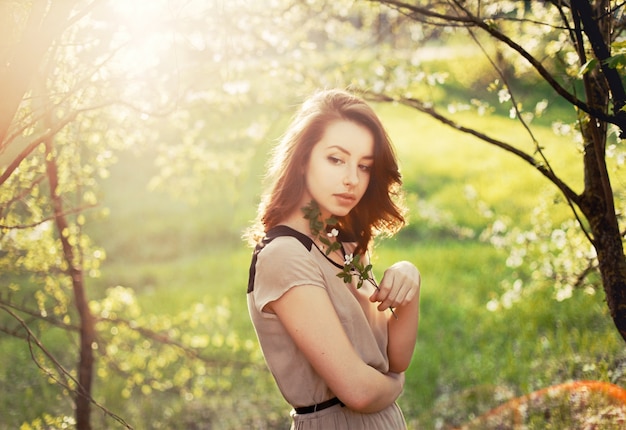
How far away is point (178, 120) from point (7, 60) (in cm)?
280

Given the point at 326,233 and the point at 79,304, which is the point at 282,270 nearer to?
the point at 326,233

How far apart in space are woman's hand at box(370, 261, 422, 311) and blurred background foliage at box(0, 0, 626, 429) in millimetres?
928

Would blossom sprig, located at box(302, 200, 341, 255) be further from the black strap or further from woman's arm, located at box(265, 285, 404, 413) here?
woman's arm, located at box(265, 285, 404, 413)

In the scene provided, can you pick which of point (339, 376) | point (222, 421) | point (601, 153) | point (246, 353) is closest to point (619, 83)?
point (601, 153)

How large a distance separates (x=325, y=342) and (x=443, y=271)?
7351 millimetres

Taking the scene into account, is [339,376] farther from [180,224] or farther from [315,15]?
[180,224]

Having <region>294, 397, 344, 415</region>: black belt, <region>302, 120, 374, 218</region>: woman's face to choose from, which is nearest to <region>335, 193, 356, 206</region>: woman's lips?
<region>302, 120, 374, 218</region>: woman's face

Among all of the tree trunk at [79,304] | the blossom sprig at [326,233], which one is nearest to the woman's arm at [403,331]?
the blossom sprig at [326,233]

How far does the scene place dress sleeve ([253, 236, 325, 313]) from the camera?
6.52 feet

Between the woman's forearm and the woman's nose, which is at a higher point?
the woman's nose

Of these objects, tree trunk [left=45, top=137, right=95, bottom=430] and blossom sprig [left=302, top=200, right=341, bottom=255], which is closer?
blossom sprig [left=302, top=200, right=341, bottom=255]

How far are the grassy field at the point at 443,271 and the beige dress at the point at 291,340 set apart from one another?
814mm

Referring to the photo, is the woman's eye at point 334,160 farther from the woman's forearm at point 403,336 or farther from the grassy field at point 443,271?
the grassy field at point 443,271

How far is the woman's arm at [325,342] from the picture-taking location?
6.42ft
